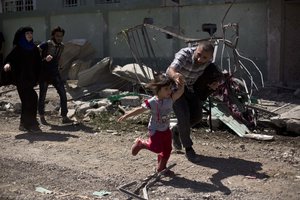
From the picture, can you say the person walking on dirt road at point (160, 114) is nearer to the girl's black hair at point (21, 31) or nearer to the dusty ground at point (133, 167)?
the dusty ground at point (133, 167)

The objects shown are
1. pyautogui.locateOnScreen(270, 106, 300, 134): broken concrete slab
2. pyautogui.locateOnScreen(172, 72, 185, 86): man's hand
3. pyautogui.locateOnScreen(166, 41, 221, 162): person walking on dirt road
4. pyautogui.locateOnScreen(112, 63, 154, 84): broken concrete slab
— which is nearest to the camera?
pyautogui.locateOnScreen(172, 72, 185, 86): man's hand

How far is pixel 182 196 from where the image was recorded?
172 inches

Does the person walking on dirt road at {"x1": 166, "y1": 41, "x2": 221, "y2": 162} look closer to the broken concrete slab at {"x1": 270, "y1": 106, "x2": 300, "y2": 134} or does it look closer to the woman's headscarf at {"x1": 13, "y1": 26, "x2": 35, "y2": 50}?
the broken concrete slab at {"x1": 270, "y1": 106, "x2": 300, "y2": 134}

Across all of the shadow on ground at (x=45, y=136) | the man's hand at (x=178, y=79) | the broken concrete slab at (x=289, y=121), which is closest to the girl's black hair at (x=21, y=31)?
the shadow on ground at (x=45, y=136)

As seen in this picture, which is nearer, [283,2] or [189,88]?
[189,88]

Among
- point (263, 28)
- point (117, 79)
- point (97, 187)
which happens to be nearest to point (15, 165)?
point (97, 187)

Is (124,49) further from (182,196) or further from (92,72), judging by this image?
(182,196)

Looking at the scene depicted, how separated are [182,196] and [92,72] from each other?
23.0 feet

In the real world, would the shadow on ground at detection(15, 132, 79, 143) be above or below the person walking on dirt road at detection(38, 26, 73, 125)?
below

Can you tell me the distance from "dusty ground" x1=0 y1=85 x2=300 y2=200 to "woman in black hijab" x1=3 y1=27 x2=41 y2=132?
0.32 meters

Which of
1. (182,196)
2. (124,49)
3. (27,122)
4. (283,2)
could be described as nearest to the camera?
(182,196)

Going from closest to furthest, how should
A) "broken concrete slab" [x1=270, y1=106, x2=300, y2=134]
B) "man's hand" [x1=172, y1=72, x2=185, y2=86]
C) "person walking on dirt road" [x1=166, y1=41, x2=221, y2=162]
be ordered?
"man's hand" [x1=172, y1=72, x2=185, y2=86], "person walking on dirt road" [x1=166, y1=41, x2=221, y2=162], "broken concrete slab" [x1=270, y1=106, x2=300, y2=134]

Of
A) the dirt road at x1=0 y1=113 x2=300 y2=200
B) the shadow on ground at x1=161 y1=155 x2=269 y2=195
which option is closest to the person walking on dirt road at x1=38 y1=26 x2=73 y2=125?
the dirt road at x1=0 y1=113 x2=300 y2=200

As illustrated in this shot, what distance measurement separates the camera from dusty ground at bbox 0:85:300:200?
451 cm
